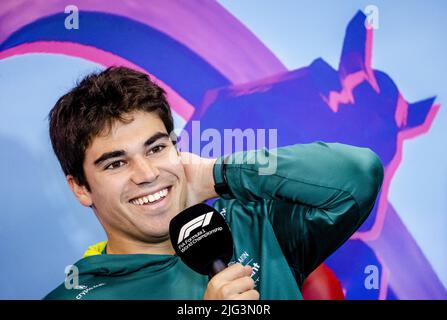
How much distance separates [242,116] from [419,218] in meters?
0.64

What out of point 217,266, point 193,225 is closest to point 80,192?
point 193,225

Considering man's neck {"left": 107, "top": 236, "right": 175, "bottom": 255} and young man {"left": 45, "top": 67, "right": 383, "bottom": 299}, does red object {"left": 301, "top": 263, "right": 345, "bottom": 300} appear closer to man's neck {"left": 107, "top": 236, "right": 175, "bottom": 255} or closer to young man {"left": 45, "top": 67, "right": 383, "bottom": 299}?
young man {"left": 45, "top": 67, "right": 383, "bottom": 299}

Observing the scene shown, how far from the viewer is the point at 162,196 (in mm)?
1702

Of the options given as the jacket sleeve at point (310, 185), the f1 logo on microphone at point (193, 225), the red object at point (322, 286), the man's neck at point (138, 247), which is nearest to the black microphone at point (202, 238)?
the f1 logo on microphone at point (193, 225)

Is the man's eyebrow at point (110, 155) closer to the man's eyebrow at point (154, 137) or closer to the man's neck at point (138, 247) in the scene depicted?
the man's eyebrow at point (154, 137)

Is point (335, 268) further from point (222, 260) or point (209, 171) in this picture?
point (222, 260)

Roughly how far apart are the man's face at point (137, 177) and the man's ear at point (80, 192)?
2 cm

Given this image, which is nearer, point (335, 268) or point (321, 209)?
point (321, 209)

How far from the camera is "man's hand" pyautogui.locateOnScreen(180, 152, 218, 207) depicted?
1738 millimetres

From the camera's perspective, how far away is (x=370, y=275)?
1.93 metres

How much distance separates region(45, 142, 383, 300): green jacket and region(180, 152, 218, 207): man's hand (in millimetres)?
61

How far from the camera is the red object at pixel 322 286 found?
5.90 ft

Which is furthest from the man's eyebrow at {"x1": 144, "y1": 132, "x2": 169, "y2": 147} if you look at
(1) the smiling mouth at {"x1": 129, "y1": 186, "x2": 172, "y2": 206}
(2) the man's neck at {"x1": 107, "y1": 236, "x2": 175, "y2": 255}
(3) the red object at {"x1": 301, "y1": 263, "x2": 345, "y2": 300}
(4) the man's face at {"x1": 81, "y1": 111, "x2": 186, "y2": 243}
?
(3) the red object at {"x1": 301, "y1": 263, "x2": 345, "y2": 300}

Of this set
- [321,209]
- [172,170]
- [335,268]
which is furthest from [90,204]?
[335,268]
